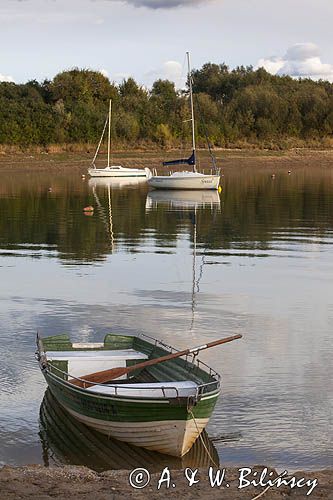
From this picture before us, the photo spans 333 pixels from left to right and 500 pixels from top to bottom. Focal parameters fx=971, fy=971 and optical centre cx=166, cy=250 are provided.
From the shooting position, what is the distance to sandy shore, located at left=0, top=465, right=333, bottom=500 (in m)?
11.0

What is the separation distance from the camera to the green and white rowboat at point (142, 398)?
13133 mm

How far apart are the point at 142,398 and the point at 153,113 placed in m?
93.7

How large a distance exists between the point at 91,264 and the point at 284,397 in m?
15.6

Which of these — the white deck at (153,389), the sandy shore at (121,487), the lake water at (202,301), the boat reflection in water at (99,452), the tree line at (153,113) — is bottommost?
the boat reflection in water at (99,452)

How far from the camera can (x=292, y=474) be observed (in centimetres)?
1211

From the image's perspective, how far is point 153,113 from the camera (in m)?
105

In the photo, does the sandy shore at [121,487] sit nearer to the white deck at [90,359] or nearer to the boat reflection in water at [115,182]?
the white deck at [90,359]

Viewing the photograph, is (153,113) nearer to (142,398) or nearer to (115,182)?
(115,182)

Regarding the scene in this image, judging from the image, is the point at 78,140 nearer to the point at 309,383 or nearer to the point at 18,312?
the point at 18,312

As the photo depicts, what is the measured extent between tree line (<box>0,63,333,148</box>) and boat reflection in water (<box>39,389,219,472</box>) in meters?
76.5

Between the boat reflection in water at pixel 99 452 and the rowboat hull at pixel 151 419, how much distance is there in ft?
0.42

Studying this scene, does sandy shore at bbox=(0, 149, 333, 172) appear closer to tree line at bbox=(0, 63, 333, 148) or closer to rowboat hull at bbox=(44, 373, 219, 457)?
tree line at bbox=(0, 63, 333, 148)

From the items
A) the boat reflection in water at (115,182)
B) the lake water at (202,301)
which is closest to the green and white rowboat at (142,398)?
the lake water at (202,301)

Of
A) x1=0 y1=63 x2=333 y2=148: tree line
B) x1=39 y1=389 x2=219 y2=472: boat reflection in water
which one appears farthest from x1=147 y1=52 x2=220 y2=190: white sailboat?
x1=39 y1=389 x2=219 y2=472: boat reflection in water
